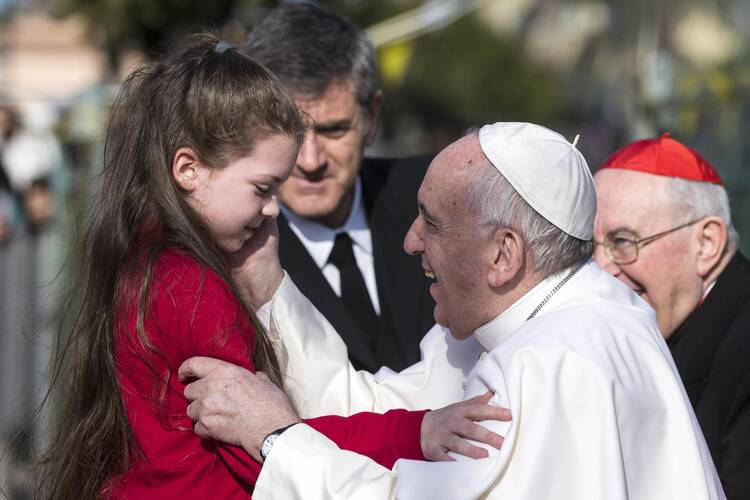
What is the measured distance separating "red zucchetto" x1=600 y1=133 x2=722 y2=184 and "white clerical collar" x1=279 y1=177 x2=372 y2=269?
0.98m

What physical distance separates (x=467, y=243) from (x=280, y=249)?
1.43 meters

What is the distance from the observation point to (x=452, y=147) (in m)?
2.90

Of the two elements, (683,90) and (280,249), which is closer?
(280,249)

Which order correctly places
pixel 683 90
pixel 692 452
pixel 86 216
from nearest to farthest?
pixel 692 452 < pixel 86 216 < pixel 683 90

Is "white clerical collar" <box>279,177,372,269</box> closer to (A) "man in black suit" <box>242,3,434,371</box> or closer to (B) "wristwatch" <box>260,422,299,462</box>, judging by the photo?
(A) "man in black suit" <box>242,3,434,371</box>

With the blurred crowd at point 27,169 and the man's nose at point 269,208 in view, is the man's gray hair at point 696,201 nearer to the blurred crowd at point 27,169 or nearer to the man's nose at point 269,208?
the man's nose at point 269,208

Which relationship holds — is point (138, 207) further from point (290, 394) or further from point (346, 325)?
point (346, 325)

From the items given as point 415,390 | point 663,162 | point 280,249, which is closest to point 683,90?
point 663,162

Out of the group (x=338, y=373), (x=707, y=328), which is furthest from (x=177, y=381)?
(x=707, y=328)

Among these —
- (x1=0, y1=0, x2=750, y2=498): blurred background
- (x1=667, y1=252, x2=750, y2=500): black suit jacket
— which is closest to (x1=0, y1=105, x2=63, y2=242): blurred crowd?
(x1=0, y1=0, x2=750, y2=498): blurred background

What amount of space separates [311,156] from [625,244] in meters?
1.17

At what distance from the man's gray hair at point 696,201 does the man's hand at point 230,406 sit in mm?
1683

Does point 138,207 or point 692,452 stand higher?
point 138,207

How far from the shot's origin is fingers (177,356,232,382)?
2.76 metres
